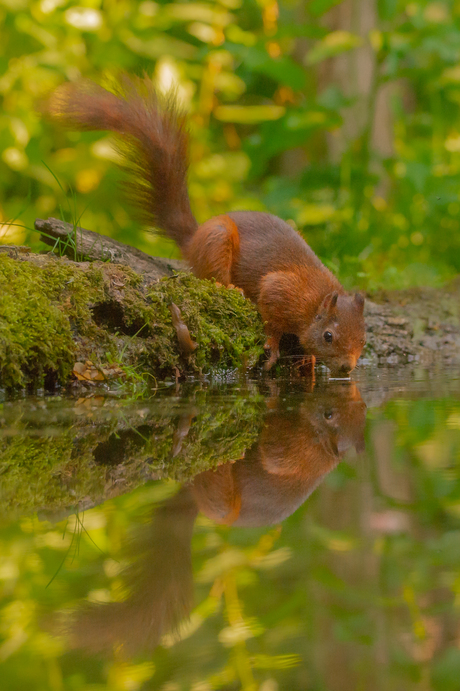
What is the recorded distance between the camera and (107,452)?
1764 mm

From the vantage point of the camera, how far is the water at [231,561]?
74cm

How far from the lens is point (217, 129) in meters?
8.98

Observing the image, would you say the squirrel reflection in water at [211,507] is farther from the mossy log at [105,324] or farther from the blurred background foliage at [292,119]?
the blurred background foliage at [292,119]

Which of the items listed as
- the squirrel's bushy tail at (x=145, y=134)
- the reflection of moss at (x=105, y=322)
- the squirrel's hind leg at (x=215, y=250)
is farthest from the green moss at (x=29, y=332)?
the squirrel's bushy tail at (x=145, y=134)

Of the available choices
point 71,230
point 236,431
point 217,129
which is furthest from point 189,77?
point 236,431

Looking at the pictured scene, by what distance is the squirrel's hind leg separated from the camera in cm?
412

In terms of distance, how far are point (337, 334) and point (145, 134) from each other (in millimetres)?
1736

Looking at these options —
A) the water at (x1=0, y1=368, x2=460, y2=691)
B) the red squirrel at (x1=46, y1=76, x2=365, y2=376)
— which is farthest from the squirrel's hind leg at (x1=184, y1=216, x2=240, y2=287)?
the water at (x1=0, y1=368, x2=460, y2=691)

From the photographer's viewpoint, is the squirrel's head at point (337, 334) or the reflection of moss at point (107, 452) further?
the squirrel's head at point (337, 334)

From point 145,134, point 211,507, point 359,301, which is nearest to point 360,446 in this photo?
point 211,507

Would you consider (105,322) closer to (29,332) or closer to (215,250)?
(29,332)

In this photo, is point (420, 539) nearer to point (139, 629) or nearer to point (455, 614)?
point (455, 614)

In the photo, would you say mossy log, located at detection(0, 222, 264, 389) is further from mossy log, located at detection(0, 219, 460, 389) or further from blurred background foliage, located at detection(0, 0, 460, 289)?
blurred background foliage, located at detection(0, 0, 460, 289)

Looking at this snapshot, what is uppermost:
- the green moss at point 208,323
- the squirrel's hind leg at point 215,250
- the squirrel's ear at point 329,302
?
the squirrel's hind leg at point 215,250
